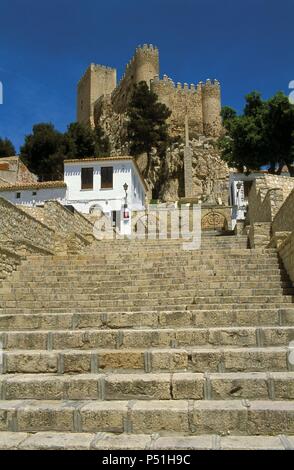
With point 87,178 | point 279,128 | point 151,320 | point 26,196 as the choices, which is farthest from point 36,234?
point 279,128

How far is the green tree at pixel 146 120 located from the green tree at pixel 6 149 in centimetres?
1066

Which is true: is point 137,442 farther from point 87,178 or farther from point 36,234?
point 87,178

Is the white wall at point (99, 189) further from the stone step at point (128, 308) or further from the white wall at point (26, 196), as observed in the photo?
the stone step at point (128, 308)

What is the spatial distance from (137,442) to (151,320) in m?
2.06

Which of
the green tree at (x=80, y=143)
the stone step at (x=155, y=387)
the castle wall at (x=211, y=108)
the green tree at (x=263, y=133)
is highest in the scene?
the castle wall at (x=211, y=108)

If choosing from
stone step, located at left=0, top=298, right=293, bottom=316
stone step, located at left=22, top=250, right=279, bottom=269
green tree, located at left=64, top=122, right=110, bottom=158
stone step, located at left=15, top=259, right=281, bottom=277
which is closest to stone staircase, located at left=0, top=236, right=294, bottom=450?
stone step, located at left=0, top=298, right=293, bottom=316

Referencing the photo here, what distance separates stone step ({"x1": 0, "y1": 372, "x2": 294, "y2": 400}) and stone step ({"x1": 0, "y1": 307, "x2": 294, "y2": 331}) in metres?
1.22

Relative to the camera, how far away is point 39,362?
4273 mm

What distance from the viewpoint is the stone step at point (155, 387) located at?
12.1 feet

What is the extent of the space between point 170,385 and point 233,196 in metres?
27.9

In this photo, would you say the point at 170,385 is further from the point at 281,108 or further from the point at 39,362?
the point at 281,108

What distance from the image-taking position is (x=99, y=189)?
87.0ft

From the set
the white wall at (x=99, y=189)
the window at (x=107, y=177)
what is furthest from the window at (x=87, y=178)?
the window at (x=107, y=177)
